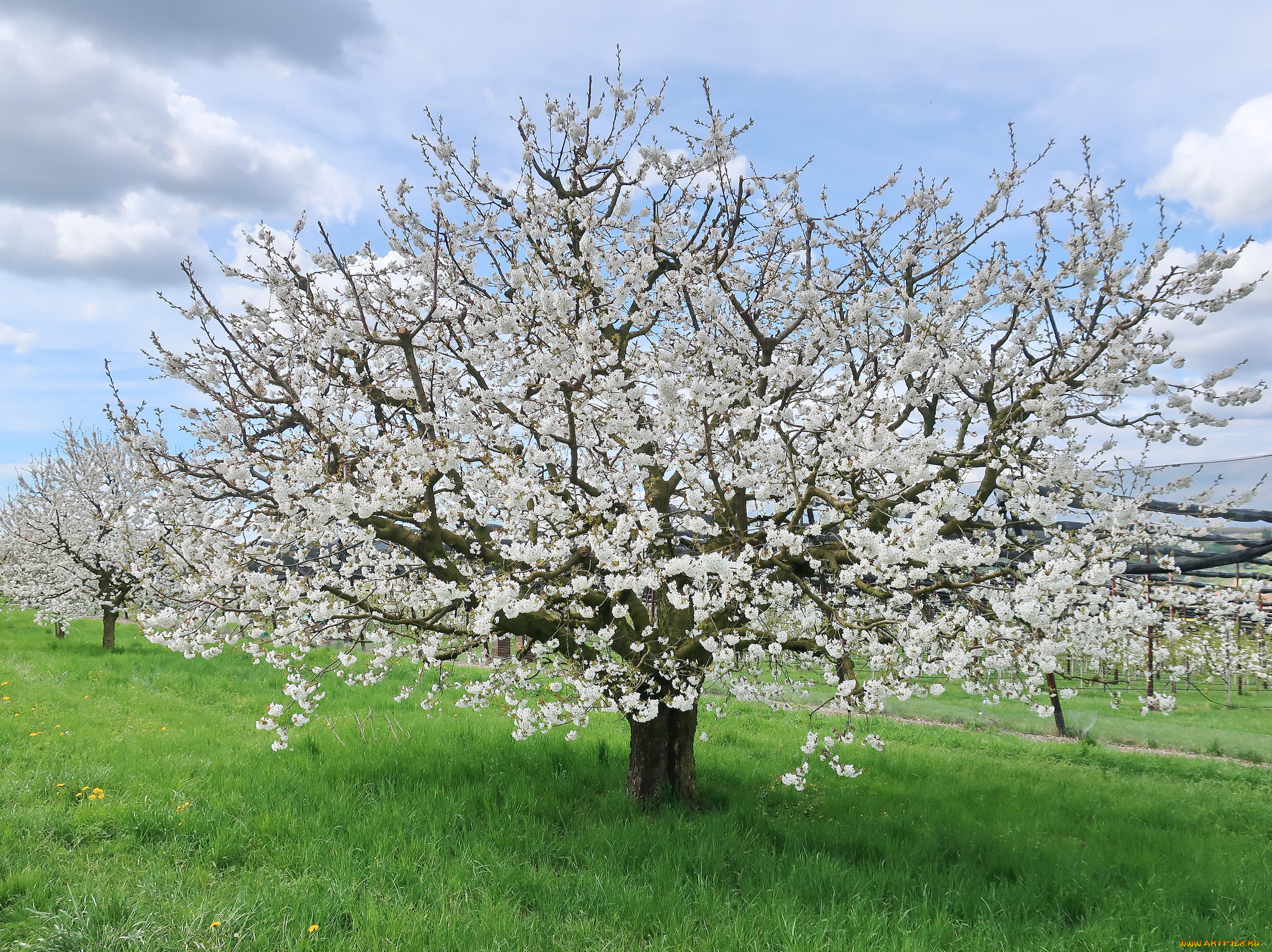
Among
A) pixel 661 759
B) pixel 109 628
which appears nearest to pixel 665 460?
pixel 661 759

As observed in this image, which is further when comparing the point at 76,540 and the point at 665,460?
the point at 76,540

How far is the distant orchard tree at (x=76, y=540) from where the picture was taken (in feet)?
54.1

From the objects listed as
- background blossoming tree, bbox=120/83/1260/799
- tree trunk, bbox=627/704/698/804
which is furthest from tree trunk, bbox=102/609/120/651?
tree trunk, bbox=627/704/698/804

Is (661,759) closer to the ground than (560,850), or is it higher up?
higher up

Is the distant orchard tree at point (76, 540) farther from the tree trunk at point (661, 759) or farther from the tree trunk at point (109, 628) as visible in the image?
the tree trunk at point (661, 759)

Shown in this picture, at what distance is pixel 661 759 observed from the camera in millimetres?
6891

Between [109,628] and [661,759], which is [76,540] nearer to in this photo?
[109,628]

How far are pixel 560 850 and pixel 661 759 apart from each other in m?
1.44

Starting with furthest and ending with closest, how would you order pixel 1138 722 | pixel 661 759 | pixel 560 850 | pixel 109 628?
1. pixel 109 628
2. pixel 1138 722
3. pixel 661 759
4. pixel 560 850

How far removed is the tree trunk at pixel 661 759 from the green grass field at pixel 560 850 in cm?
28

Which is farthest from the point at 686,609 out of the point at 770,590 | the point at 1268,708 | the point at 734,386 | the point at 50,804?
the point at 1268,708

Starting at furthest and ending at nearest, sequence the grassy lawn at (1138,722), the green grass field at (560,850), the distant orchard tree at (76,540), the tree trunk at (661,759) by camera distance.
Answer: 1. the distant orchard tree at (76,540)
2. the grassy lawn at (1138,722)
3. the tree trunk at (661,759)
4. the green grass field at (560,850)

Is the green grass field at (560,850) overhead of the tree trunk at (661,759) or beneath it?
beneath

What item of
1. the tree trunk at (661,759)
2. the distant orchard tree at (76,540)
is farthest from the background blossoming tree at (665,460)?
the distant orchard tree at (76,540)
